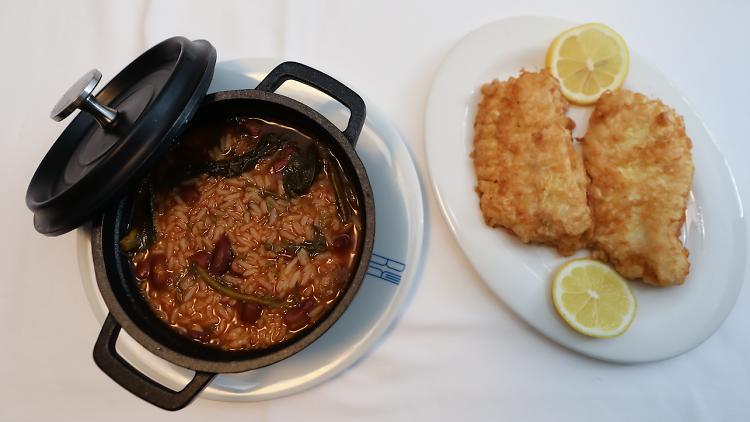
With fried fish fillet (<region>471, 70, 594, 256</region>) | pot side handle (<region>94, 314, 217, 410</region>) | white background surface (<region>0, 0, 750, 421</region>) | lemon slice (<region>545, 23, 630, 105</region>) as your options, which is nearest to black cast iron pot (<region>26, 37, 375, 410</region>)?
pot side handle (<region>94, 314, 217, 410</region>)

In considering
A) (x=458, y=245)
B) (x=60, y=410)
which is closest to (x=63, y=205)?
(x=60, y=410)

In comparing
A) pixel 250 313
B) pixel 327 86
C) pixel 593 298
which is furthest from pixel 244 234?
pixel 593 298

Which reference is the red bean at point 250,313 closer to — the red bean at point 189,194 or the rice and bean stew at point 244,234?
the rice and bean stew at point 244,234

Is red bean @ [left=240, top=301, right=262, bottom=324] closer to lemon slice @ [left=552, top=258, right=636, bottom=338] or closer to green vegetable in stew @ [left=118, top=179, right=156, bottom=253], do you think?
green vegetable in stew @ [left=118, top=179, right=156, bottom=253]

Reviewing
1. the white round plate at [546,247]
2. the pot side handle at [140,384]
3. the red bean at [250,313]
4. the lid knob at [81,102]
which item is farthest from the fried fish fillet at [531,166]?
the lid knob at [81,102]

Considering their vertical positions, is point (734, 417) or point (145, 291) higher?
point (145, 291)

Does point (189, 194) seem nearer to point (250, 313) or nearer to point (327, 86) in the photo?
point (250, 313)

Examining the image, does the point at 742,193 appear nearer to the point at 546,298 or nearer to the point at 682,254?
the point at 682,254
